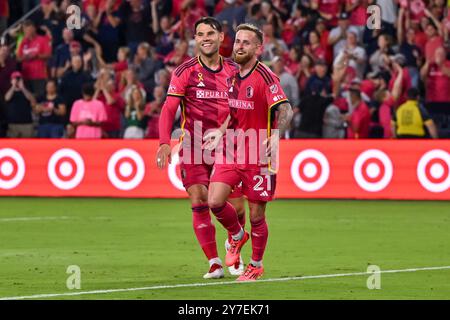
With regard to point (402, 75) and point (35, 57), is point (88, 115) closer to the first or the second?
point (35, 57)

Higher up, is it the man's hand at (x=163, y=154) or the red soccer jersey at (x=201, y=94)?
the red soccer jersey at (x=201, y=94)

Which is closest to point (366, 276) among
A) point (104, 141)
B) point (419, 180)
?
point (419, 180)

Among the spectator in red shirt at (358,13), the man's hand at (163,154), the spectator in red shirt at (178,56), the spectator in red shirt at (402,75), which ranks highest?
the spectator in red shirt at (358,13)

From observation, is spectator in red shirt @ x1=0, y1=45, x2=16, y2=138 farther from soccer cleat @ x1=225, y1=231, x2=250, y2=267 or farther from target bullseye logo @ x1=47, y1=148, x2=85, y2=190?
soccer cleat @ x1=225, y1=231, x2=250, y2=267

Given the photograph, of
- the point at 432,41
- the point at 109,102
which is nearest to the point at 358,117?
the point at 432,41

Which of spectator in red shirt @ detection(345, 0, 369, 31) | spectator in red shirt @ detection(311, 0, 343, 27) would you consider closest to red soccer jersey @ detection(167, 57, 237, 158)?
spectator in red shirt @ detection(345, 0, 369, 31)

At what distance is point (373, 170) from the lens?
70.5 feet

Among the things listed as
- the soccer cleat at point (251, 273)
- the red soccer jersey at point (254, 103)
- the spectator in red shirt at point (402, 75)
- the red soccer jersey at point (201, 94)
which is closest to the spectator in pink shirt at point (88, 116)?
the spectator in red shirt at point (402, 75)

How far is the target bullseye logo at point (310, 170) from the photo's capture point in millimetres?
21781

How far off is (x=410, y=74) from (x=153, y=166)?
17.0 ft

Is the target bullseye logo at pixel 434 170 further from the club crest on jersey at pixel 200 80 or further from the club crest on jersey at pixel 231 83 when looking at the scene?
the club crest on jersey at pixel 231 83

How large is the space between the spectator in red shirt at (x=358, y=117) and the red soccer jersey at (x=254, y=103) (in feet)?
37.5

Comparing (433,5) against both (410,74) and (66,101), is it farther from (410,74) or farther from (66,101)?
(66,101)

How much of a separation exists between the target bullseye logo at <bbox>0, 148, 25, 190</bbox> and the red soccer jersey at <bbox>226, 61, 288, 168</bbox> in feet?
38.9
